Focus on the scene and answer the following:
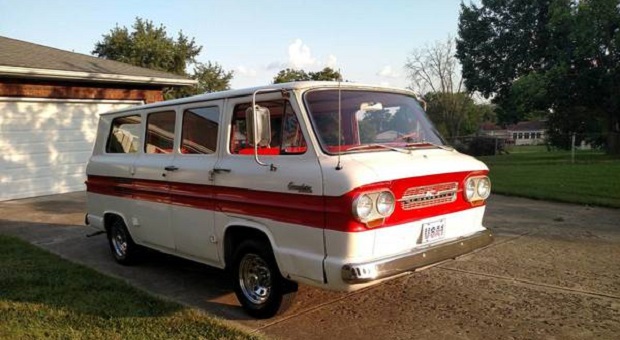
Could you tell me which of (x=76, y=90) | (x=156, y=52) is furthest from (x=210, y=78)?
(x=76, y=90)

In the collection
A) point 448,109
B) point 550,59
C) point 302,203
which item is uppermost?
point 550,59

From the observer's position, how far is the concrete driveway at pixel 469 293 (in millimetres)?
4492

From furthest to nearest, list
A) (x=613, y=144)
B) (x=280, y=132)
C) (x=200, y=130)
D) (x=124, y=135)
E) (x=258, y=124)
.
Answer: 1. (x=613, y=144)
2. (x=124, y=135)
3. (x=200, y=130)
4. (x=280, y=132)
5. (x=258, y=124)

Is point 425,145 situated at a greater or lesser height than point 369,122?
lesser

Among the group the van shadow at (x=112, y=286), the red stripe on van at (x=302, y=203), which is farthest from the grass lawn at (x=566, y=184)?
the van shadow at (x=112, y=286)

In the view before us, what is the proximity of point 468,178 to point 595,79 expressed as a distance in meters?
26.9

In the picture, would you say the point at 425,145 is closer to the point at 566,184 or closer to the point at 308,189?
the point at 308,189

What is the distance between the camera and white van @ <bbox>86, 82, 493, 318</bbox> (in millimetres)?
4055

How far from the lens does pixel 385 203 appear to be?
4098mm

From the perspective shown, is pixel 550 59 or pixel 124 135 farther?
pixel 550 59

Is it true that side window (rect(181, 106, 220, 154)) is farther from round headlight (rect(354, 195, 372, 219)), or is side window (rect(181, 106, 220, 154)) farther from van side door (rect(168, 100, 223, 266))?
round headlight (rect(354, 195, 372, 219))

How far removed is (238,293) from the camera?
5043mm

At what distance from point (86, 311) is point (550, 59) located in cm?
2989

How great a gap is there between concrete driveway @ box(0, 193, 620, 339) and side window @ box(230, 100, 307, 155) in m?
1.53
